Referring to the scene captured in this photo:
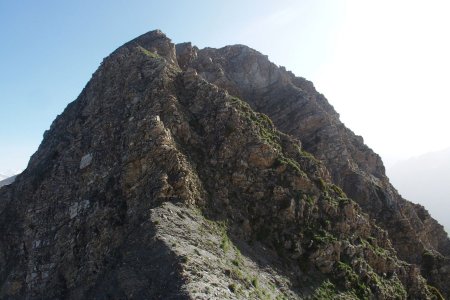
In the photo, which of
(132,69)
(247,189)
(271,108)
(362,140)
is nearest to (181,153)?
(247,189)

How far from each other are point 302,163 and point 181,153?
15585 mm

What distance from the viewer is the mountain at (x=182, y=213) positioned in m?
31.6

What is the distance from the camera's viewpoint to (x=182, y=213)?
34812 millimetres

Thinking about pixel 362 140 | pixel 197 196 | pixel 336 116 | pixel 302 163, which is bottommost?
pixel 197 196

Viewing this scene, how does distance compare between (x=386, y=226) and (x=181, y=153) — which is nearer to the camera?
(x=181, y=153)

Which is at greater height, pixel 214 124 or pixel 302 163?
pixel 214 124

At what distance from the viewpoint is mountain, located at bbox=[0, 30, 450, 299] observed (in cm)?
3164

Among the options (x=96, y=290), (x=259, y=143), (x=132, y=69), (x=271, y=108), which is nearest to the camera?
(x=96, y=290)

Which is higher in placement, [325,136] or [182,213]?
[325,136]

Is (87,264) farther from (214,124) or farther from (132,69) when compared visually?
(132,69)

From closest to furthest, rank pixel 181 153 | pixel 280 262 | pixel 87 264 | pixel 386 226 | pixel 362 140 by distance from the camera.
→ pixel 87 264
pixel 280 262
pixel 181 153
pixel 386 226
pixel 362 140

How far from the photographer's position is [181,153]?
4134 cm

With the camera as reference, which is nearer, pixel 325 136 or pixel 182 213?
pixel 182 213

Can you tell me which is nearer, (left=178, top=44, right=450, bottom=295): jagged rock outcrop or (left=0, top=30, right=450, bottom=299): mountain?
(left=0, top=30, right=450, bottom=299): mountain
